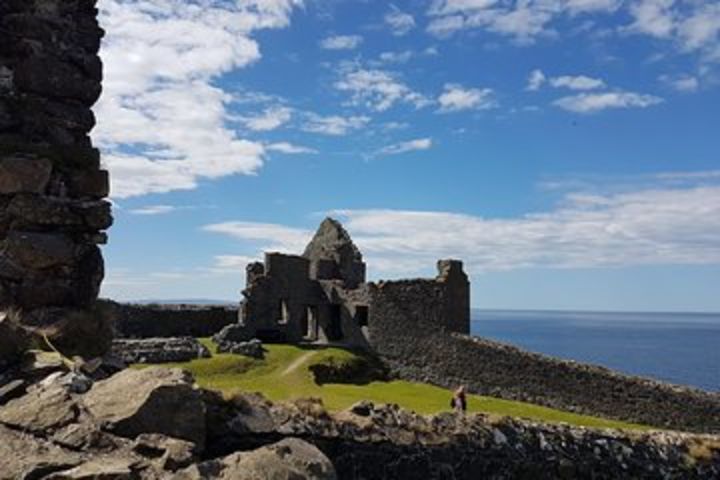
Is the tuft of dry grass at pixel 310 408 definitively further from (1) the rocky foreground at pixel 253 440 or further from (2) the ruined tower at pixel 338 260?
(2) the ruined tower at pixel 338 260

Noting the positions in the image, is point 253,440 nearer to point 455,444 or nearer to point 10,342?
point 455,444

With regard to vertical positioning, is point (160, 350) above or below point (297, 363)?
above

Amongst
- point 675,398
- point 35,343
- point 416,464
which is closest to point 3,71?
point 35,343

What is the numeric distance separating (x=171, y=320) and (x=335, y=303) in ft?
30.7

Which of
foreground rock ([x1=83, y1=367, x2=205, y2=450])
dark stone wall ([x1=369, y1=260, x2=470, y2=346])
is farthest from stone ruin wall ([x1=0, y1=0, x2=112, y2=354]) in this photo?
dark stone wall ([x1=369, y1=260, x2=470, y2=346])

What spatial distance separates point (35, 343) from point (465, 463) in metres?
3.95

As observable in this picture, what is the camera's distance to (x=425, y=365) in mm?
40250

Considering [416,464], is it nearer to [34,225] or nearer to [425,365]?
[34,225]

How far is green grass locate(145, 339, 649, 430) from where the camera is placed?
93.2ft

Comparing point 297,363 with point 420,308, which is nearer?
point 297,363

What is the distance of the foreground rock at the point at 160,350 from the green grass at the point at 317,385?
2.20ft

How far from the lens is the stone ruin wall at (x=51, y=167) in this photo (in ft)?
26.3

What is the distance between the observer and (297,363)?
34750 millimetres

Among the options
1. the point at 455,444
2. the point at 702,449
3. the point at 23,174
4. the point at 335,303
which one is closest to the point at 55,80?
the point at 23,174
